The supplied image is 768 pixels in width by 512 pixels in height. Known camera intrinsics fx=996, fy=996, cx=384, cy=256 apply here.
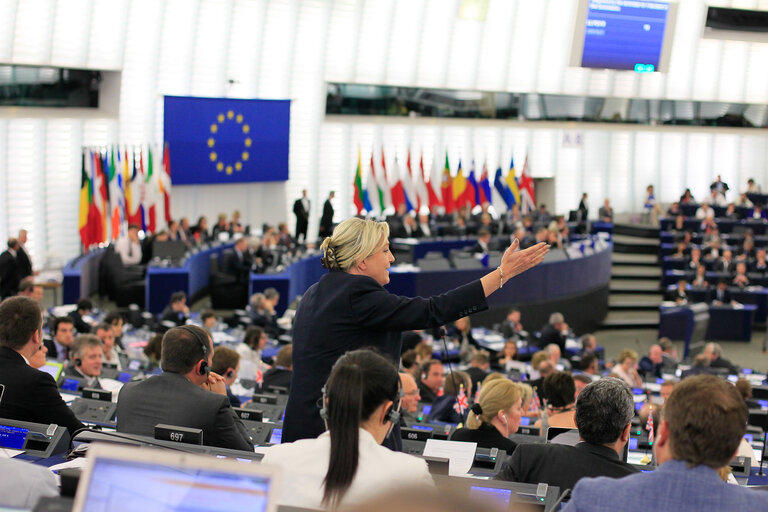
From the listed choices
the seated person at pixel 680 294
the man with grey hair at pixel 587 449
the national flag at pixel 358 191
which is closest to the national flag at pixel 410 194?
the national flag at pixel 358 191

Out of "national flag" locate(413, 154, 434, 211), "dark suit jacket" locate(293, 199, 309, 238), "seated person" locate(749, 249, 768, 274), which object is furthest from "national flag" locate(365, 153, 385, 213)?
"seated person" locate(749, 249, 768, 274)

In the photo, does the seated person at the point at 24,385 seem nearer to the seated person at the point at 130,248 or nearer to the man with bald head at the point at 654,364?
the man with bald head at the point at 654,364

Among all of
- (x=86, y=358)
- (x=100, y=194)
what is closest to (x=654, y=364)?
(x=86, y=358)

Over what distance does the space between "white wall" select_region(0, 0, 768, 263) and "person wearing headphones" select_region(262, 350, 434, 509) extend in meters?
13.9

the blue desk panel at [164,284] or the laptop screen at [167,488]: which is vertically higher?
the laptop screen at [167,488]

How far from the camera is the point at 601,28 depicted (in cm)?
1367

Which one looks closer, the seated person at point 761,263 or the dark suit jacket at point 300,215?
the seated person at point 761,263

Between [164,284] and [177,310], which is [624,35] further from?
[177,310]

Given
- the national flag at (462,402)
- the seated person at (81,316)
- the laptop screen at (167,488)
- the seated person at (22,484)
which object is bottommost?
the seated person at (81,316)

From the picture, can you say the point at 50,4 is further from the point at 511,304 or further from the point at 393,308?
the point at 393,308

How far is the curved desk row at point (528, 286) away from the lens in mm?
14258

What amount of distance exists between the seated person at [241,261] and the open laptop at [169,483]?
1300 centimetres

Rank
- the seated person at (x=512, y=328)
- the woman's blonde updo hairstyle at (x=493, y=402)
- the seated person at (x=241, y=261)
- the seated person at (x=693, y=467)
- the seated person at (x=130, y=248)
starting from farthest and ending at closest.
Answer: the seated person at (x=241, y=261), the seated person at (x=130, y=248), the seated person at (x=512, y=328), the woman's blonde updo hairstyle at (x=493, y=402), the seated person at (x=693, y=467)

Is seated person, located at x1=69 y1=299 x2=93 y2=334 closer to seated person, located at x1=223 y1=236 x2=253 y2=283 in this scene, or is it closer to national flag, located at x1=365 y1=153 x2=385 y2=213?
seated person, located at x1=223 y1=236 x2=253 y2=283
